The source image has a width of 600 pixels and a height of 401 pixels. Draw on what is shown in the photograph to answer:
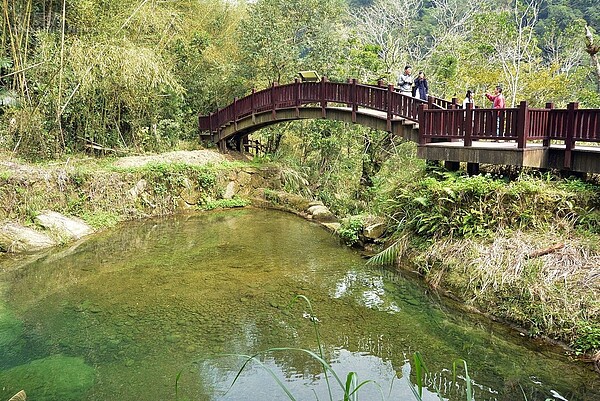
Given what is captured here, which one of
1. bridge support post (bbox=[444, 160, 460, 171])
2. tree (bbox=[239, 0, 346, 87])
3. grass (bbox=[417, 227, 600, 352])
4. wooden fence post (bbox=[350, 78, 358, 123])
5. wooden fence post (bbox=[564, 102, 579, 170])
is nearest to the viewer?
grass (bbox=[417, 227, 600, 352])

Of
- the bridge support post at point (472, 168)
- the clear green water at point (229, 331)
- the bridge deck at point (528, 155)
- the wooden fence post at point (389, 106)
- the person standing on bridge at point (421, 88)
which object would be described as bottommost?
the clear green water at point (229, 331)

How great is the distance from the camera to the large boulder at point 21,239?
9039 mm

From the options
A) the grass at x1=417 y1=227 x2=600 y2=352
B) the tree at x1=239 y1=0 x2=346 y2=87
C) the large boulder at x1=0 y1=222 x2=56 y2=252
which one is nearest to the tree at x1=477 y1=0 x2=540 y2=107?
the tree at x1=239 y1=0 x2=346 y2=87

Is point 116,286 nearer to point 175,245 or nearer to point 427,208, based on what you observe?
point 175,245

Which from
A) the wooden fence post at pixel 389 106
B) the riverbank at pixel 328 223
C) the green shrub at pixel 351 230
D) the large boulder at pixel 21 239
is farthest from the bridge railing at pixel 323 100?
the large boulder at pixel 21 239

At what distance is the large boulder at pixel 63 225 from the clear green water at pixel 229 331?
68 cm

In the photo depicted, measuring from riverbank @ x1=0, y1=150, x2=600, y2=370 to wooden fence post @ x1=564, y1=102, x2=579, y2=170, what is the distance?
1.12 meters

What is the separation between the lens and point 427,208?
7.89 m

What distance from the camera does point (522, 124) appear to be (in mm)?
7094

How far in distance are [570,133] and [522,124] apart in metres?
0.66

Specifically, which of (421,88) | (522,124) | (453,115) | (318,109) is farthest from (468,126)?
(318,109)

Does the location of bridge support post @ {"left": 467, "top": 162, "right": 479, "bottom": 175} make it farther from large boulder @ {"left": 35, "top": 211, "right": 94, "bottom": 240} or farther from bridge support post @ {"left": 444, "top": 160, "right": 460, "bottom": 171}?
large boulder @ {"left": 35, "top": 211, "right": 94, "bottom": 240}

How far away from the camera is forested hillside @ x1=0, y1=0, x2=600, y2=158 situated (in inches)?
472

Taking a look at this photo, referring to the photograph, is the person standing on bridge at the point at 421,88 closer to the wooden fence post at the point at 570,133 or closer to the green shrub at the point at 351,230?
the green shrub at the point at 351,230
